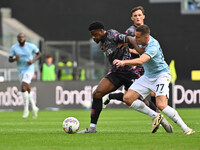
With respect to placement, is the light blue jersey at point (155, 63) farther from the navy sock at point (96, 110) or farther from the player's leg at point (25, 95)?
the player's leg at point (25, 95)

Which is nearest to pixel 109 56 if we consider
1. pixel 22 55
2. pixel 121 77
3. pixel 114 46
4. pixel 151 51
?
pixel 114 46

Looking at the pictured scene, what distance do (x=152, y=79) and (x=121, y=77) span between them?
2.93 feet

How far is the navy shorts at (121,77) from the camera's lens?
10182 millimetres

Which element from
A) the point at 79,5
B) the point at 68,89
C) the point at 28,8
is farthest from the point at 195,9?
the point at 28,8

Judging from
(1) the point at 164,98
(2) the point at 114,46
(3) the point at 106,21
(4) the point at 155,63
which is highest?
(3) the point at 106,21

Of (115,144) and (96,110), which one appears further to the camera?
(96,110)

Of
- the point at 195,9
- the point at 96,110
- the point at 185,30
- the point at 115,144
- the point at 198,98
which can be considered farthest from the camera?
the point at 185,30

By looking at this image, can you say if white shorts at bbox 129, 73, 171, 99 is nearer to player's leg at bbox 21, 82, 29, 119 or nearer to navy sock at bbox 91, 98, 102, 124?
navy sock at bbox 91, 98, 102, 124

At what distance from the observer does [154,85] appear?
9570 millimetres

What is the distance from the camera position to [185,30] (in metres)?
31.2

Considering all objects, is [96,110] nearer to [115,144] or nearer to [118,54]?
[118,54]

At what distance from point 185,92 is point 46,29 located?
12.9m

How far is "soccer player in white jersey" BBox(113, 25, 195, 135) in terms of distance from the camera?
9.08 metres

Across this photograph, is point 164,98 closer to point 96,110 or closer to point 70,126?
point 96,110
